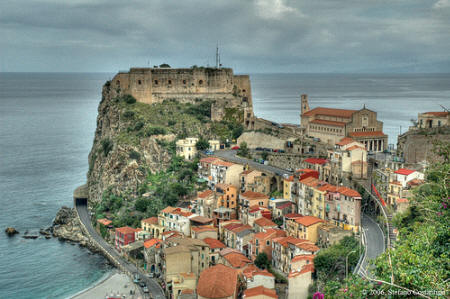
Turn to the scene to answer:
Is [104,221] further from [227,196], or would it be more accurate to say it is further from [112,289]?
[227,196]

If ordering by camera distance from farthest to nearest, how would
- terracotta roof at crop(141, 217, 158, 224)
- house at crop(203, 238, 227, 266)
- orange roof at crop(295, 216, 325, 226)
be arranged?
1. terracotta roof at crop(141, 217, 158, 224)
2. house at crop(203, 238, 227, 266)
3. orange roof at crop(295, 216, 325, 226)

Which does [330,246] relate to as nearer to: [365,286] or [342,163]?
[342,163]

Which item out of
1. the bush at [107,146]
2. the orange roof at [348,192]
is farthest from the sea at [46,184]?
the orange roof at [348,192]

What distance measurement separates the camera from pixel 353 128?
39.8m

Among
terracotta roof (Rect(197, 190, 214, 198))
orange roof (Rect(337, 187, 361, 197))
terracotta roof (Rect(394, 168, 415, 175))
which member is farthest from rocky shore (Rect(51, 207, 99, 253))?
terracotta roof (Rect(394, 168, 415, 175))

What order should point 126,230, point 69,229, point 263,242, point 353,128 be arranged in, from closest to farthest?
point 263,242
point 126,230
point 353,128
point 69,229

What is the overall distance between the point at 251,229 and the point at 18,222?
2409cm

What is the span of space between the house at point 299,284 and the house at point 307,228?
156 inches

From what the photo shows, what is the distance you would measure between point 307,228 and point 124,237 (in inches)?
568

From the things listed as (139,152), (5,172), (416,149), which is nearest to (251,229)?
(416,149)

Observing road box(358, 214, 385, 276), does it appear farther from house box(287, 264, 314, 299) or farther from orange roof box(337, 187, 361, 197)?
house box(287, 264, 314, 299)

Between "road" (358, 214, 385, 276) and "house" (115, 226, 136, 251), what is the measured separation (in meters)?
16.9

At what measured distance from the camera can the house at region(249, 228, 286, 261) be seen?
30312 mm

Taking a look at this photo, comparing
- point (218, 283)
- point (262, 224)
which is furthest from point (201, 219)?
point (218, 283)
